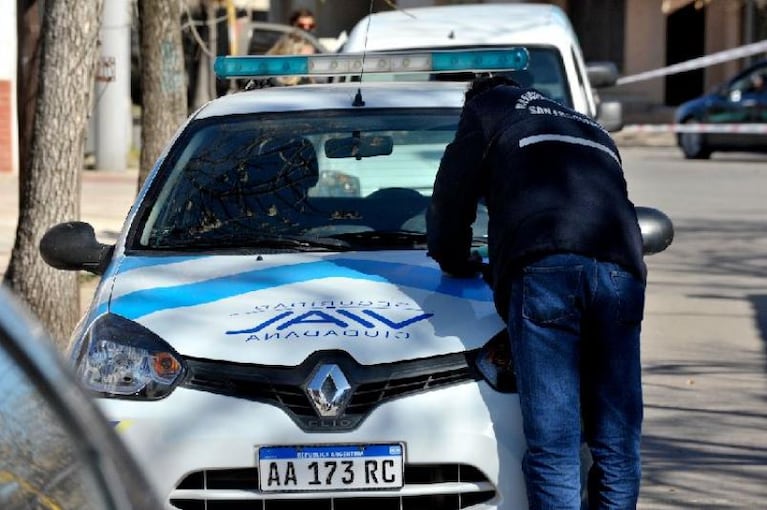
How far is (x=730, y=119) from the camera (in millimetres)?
24188

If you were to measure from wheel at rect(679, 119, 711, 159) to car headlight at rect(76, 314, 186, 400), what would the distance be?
19981 millimetres

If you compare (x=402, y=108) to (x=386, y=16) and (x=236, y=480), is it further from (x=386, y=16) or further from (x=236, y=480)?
(x=386, y=16)

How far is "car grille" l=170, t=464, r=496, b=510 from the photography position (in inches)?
180

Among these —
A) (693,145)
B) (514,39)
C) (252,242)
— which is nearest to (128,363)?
(252,242)

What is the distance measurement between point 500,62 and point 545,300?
6.20ft

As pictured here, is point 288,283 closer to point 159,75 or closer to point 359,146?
point 359,146

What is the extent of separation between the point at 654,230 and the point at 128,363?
5.99 feet

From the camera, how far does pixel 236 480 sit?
4.62 meters

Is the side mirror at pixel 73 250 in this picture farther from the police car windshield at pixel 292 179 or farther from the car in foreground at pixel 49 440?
the car in foreground at pixel 49 440

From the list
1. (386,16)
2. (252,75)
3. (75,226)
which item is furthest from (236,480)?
(386,16)

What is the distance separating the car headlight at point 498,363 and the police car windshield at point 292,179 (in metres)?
0.92

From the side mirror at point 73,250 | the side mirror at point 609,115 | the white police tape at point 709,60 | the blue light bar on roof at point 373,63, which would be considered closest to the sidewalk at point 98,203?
the side mirror at point 609,115

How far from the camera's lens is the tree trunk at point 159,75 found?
12.0m

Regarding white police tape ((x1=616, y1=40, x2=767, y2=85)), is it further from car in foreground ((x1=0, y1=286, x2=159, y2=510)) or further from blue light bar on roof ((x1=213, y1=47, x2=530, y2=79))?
car in foreground ((x1=0, y1=286, x2=159, y2=510))
